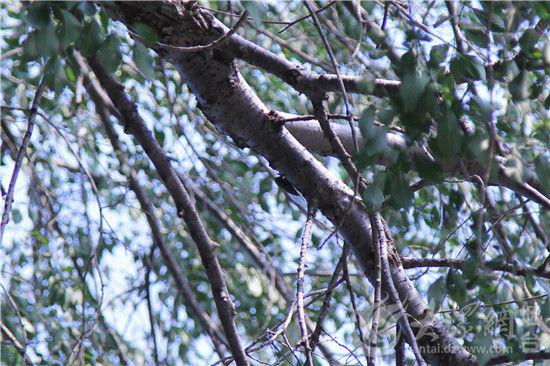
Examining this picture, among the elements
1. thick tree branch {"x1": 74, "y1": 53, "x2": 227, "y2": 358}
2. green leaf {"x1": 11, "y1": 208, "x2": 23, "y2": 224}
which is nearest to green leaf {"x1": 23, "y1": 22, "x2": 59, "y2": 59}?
thick tree branch {"x1": 74, "y1": 53, "x2": 227, "y2": 358}

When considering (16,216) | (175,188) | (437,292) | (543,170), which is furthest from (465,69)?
(16,216)

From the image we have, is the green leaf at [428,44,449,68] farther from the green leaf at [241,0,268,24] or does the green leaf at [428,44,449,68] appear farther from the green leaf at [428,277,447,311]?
the green leaf at [428,277,447,311]

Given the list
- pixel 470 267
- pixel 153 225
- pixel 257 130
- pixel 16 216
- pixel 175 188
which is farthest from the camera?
pixel 16 216

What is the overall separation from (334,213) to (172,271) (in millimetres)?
916

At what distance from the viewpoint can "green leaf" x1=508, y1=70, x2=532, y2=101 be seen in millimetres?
1015

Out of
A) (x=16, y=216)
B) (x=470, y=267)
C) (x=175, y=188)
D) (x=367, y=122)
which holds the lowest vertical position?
(x=470, y=267)

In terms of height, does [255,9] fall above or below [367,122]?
above

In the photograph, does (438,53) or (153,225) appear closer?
(438,53)

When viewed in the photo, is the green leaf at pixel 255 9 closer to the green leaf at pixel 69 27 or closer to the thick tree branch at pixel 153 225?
the green leaf at pixel 69 27

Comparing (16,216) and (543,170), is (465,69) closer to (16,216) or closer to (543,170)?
(543,170)

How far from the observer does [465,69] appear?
41.4 inches

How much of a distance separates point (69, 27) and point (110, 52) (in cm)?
12

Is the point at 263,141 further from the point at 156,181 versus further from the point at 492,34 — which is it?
the point at 156,181

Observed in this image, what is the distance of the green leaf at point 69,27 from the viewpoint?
1.03m
